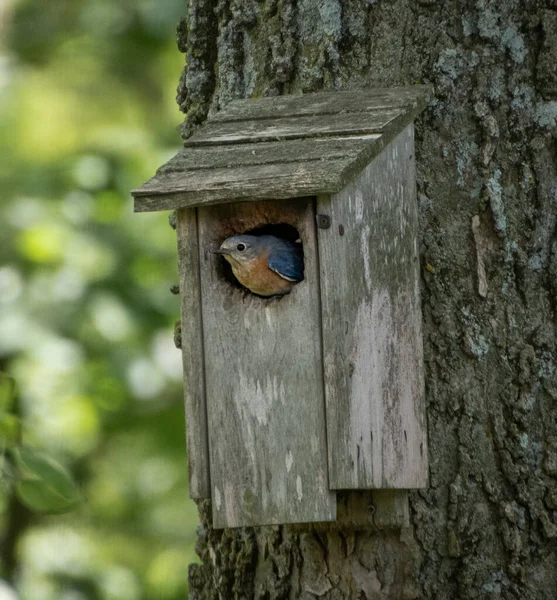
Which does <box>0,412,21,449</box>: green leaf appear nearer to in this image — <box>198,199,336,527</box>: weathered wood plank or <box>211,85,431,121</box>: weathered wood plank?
<box>198,199,336,527</box>: weathered wood plank

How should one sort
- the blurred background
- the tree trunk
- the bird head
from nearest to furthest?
the bird head → the tree trunk → the blurred background

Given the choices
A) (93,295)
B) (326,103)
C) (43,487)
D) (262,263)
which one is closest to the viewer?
(43,487)

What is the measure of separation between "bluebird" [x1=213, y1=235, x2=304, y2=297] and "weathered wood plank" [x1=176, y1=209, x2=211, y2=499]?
0.34 feet

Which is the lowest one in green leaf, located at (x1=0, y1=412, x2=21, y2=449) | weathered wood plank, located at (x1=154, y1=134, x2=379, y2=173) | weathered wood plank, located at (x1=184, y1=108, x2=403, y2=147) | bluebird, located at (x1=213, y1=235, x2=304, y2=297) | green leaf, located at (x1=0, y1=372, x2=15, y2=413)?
green leaf, located at (x1=0, y1=412, x2=21, y2=449)

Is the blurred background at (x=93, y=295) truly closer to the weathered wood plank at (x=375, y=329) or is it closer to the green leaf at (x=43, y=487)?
the green leaf at (x=43, y=487)

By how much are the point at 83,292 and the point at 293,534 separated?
2.07 metres

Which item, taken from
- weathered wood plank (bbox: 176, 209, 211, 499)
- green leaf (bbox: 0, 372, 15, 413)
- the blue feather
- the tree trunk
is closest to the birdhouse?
weathered wood plank (bbox: 176, 209, 211, 499)

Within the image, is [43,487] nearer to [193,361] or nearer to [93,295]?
[193,361]

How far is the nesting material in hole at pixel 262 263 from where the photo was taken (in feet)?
10.1

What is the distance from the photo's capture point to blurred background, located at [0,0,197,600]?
509 centimetres

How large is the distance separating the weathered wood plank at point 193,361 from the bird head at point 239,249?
100 millimetres

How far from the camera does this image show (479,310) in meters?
3.40

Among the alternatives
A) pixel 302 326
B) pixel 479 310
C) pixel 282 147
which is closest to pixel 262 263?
pixel 302 326

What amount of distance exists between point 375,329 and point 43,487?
1073mm
